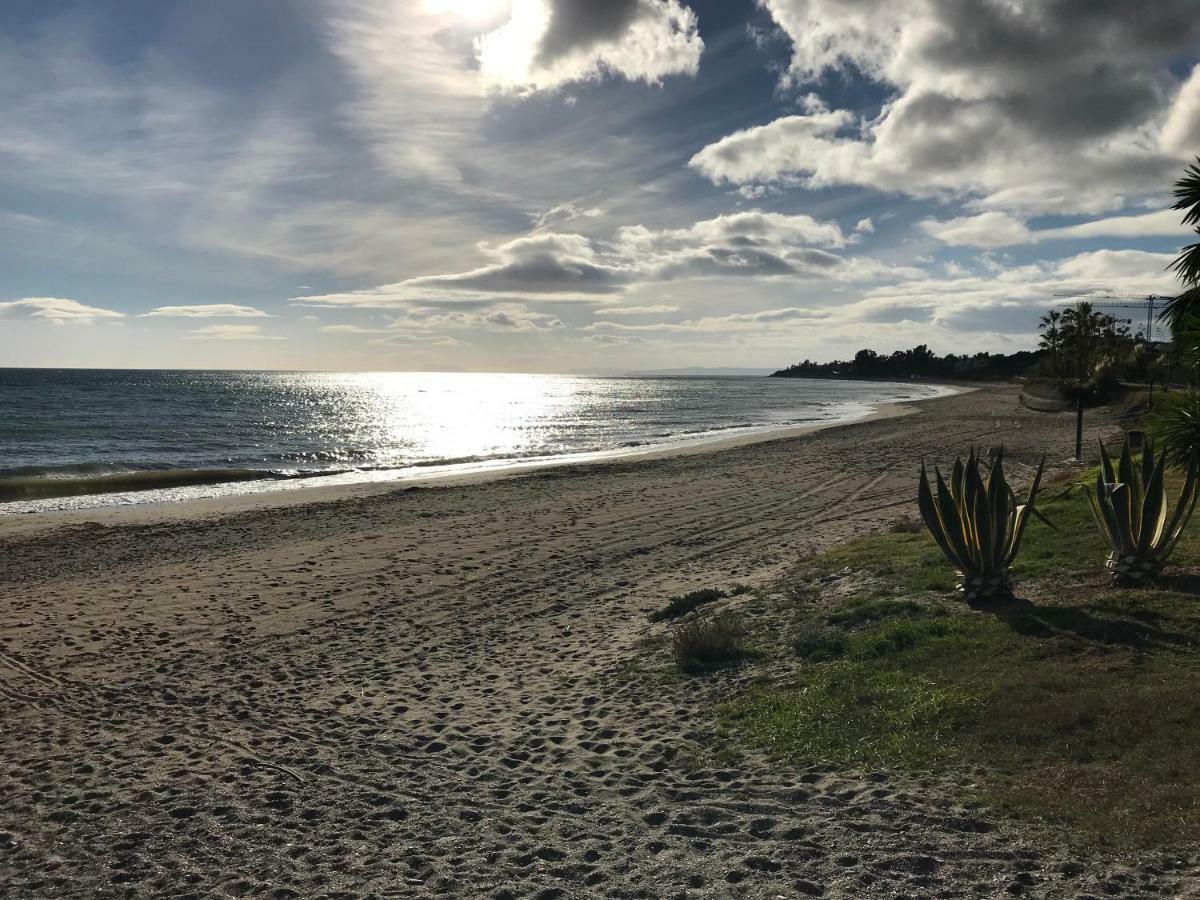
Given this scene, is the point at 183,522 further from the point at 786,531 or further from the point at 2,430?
the point at 2,430

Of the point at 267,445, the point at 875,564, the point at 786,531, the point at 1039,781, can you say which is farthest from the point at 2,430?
the point at 1039,781

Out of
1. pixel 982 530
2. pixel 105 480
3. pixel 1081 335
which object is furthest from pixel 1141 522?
pixel 1081 335

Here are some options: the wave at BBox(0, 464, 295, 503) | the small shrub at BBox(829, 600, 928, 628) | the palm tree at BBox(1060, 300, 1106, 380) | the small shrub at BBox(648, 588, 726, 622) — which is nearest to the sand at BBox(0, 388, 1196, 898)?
the small shrub at BBox(648, 588, 726, 622)

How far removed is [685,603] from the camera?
920 centimetres

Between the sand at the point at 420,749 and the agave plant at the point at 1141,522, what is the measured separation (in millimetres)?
3870

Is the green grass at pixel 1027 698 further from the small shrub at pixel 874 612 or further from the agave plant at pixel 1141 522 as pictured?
the agave plant at pixel 1141 522

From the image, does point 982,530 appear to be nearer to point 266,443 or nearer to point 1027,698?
point 1027,698

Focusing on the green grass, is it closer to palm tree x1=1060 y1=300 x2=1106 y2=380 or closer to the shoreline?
the shoreline

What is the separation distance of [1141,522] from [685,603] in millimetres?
4731

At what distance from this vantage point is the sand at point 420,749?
420 centimetres

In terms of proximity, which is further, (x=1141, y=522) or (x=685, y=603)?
(x=685, y=603)

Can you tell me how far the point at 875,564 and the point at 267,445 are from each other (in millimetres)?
35372

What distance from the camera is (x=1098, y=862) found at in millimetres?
3812

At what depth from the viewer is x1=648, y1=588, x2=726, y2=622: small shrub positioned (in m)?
8.96
